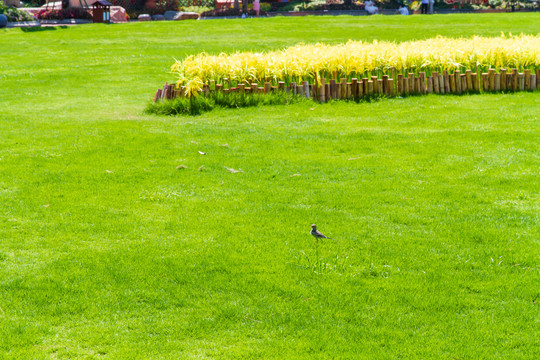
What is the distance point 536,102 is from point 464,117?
→ 7.51ft

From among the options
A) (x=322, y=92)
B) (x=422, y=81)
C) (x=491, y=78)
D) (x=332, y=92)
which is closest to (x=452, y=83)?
(x=422, y=81)

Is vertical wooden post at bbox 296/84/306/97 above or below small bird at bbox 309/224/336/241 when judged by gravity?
above

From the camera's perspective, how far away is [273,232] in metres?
5.94

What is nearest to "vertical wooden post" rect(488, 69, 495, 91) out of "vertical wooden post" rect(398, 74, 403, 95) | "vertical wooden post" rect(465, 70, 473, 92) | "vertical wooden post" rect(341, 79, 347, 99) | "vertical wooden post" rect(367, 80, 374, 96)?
"vertical wooden post" rect(465, 70, 473, 92)

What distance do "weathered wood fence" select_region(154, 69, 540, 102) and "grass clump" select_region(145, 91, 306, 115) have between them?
14cm

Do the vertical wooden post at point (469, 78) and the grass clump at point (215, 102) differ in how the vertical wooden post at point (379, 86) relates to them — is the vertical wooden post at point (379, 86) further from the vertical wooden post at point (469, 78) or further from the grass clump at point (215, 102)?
the vertical wooden post at point (469, 78)

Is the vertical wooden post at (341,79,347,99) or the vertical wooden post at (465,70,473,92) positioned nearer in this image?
the vertical wooden post at (341,79,347,99)

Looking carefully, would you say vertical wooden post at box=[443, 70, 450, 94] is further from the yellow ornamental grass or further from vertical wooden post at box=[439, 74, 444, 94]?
the yellow ornamental grass

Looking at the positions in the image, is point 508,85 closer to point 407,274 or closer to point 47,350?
point 407,274

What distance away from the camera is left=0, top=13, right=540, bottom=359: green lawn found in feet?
14.1

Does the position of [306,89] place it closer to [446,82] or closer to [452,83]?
[446,82]

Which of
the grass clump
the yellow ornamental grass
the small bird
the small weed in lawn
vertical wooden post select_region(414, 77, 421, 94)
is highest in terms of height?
the yellow ornamental grass

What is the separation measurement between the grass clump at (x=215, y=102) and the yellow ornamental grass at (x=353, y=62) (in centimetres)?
35

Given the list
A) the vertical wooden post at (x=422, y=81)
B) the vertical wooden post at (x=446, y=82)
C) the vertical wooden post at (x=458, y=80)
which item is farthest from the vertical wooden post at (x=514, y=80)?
the vertical wooden post at (x=422, y=81)
